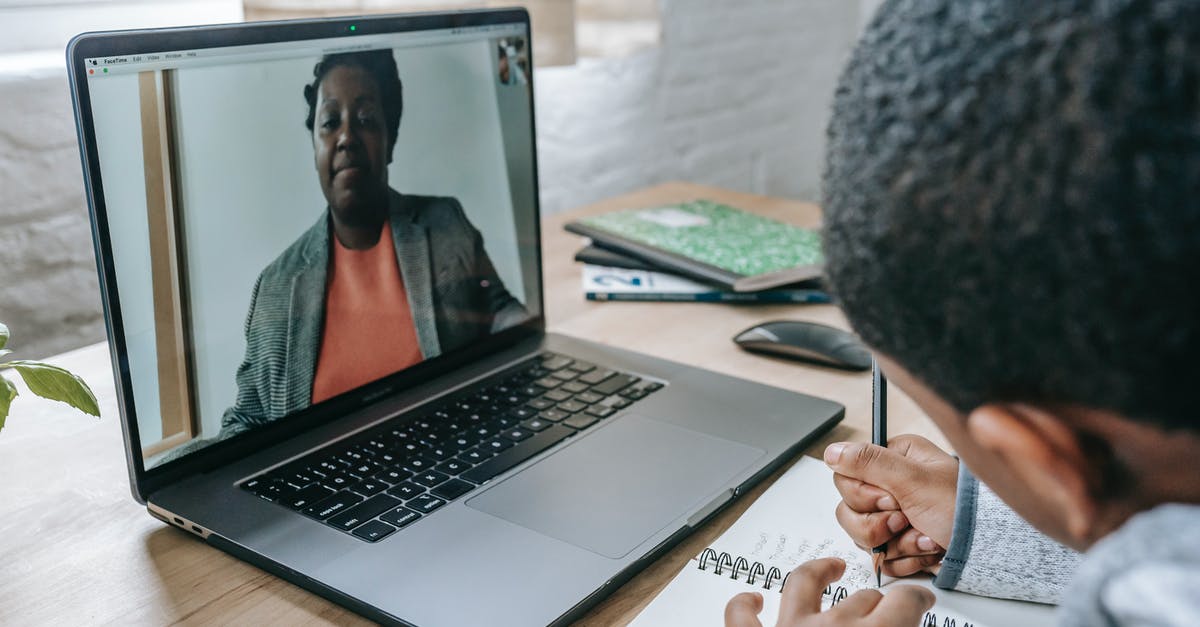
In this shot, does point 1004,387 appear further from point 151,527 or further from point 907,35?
point 151,527

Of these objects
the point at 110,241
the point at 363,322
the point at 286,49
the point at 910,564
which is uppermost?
the point at 286,49

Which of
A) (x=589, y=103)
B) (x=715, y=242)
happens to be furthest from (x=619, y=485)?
(x=589, y=103)

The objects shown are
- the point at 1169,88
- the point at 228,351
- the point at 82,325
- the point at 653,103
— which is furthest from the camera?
the point at 653,103

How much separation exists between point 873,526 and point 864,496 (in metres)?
0.03

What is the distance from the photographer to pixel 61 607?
0.57 m

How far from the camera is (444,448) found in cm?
72

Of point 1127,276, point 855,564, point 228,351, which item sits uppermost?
point 1127,276

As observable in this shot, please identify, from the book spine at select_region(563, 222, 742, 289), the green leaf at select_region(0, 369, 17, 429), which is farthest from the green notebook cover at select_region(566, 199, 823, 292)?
the green leaf at select_region(0, 369, 17, 429)

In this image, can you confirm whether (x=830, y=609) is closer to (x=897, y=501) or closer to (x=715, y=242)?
(x=897, y=501)

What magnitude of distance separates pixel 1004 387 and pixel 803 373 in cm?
56

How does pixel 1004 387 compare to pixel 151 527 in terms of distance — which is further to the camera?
pixel 151 527

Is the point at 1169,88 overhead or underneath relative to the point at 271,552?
overhead

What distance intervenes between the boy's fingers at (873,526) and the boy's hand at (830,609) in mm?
79

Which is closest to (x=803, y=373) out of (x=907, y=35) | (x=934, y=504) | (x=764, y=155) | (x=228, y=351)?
(x=934, y=504)
